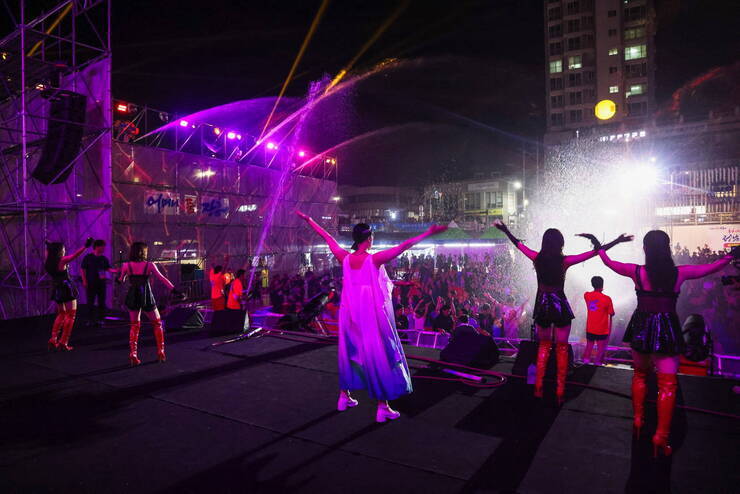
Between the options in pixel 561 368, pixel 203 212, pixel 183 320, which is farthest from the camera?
pixel 203 212

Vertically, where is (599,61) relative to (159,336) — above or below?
above

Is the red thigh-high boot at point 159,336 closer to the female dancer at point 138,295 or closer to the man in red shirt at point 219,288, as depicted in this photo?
the female dancer at point 138,295

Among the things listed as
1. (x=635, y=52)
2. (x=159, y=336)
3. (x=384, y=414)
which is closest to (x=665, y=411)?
(x=384, y=414)

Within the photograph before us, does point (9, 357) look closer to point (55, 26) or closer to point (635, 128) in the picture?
point (55, 26)

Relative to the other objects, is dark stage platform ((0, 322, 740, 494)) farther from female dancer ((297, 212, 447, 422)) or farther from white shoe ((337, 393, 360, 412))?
female dancer ((297, 212, 447, 422))

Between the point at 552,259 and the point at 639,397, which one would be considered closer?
the point at 639,397

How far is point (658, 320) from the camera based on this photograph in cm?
395

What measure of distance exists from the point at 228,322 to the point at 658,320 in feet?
25.1

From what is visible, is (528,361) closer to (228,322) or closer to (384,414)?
(384,414)

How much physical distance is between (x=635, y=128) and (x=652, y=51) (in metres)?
11.6

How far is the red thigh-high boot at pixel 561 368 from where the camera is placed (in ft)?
16.0

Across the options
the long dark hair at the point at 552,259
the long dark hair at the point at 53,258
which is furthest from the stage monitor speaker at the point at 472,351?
the long dark hair at the point at 53,258

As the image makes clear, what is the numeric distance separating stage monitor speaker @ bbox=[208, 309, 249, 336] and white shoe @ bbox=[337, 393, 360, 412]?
489 centimetres

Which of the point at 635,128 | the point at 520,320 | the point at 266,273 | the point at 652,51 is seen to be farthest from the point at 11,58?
the point at 652,51
